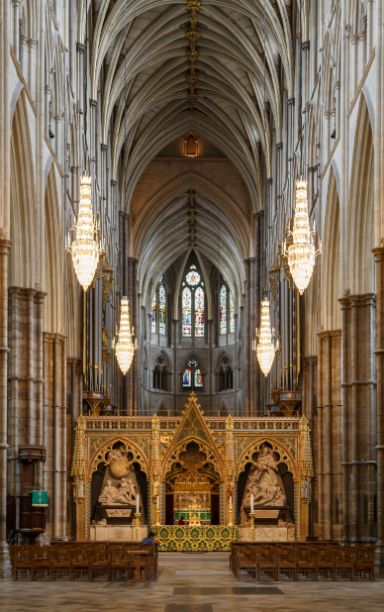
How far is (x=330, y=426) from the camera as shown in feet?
119

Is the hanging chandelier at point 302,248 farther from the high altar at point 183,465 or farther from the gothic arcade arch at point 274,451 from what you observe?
the gothic arcade arch at point 274,451

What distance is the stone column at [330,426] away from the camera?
35844 mm

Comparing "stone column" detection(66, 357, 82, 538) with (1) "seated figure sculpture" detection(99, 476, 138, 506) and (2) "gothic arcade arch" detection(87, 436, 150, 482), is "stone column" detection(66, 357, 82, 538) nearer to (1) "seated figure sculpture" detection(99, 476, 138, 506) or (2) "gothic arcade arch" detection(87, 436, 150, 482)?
(2) "gothic arcade arch" detection(87, 436, 150, 482)

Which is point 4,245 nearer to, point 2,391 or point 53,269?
point 2,391

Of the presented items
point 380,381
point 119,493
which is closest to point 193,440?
point 119,493

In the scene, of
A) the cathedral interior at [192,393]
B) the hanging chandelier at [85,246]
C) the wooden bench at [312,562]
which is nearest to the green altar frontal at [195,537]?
the cathedral interior at [192,393]

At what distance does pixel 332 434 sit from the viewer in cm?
3644

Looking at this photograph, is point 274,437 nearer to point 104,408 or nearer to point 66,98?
point 104,408

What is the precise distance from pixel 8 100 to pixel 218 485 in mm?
20944

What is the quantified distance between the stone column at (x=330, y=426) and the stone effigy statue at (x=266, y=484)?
248 cm

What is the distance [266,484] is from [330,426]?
4.10 meters

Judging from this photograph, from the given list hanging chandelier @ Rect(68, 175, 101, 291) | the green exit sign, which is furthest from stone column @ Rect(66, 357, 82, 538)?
the green exit sign

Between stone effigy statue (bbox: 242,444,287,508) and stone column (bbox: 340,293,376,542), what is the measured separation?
823 cm

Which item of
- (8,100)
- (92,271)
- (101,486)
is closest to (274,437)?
(101,486)
